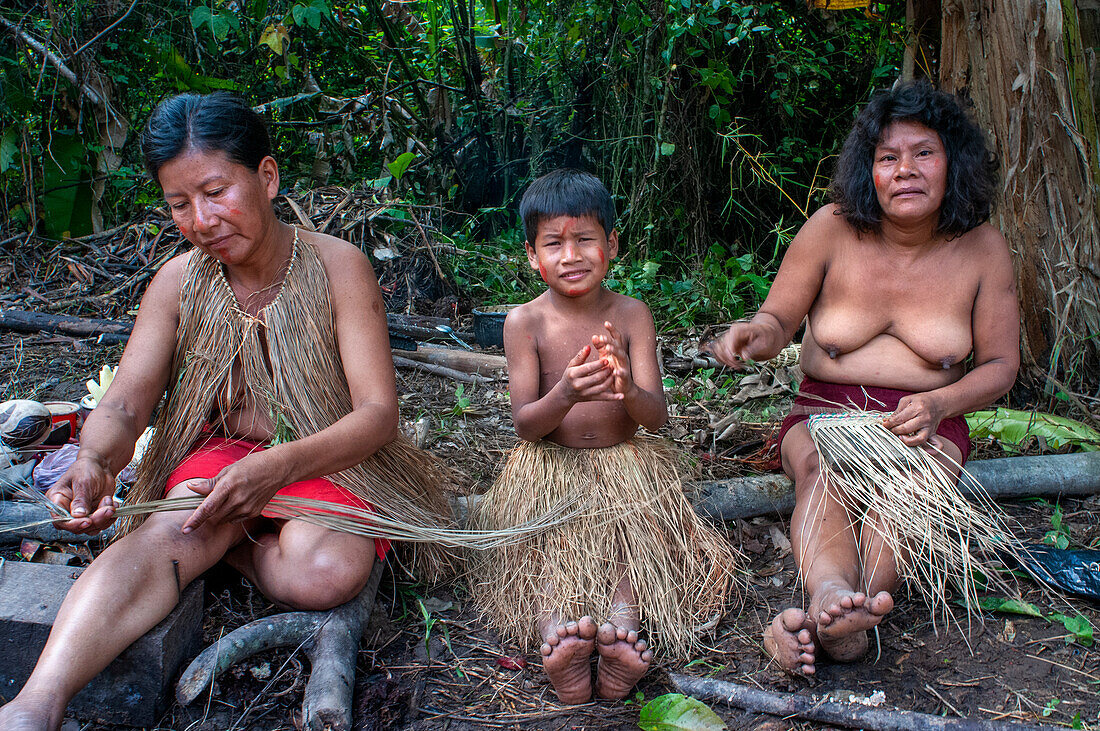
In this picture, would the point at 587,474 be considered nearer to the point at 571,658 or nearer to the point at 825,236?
the point at 571,658

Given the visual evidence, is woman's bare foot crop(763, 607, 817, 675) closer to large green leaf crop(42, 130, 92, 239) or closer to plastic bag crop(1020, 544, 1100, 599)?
plastic bag crop(1020, 544, 1100, 599)

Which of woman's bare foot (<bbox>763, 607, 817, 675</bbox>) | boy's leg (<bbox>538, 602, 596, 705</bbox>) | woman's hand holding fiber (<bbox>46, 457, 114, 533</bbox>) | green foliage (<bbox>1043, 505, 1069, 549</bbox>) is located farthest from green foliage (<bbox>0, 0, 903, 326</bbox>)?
woman's hand holding fiber (<bbox>46, 457, 114, 533</bbox>)

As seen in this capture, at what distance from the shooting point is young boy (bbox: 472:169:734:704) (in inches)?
82.0

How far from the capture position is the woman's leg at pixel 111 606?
5.08 feet

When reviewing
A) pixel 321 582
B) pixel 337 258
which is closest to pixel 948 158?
pixel 337 258

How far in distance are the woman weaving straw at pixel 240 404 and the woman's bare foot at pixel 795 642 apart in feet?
3.28

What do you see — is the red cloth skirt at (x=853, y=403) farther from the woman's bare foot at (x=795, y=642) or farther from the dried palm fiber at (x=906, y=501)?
the woman's bare foot at (x=795, y=642)

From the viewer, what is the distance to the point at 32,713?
1.50m

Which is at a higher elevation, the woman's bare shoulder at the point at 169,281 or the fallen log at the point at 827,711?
the woman's bare shoulder at the point at 169,281

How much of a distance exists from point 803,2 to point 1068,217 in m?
2.50

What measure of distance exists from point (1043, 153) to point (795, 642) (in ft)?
7.86

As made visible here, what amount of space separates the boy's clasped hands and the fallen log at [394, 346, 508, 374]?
2.16 meters

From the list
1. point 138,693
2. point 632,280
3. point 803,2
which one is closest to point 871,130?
point 138,693

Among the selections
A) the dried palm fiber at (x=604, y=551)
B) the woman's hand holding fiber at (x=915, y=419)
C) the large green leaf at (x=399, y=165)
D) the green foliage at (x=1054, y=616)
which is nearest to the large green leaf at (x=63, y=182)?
the large green leaf at (x=399, y=165)
